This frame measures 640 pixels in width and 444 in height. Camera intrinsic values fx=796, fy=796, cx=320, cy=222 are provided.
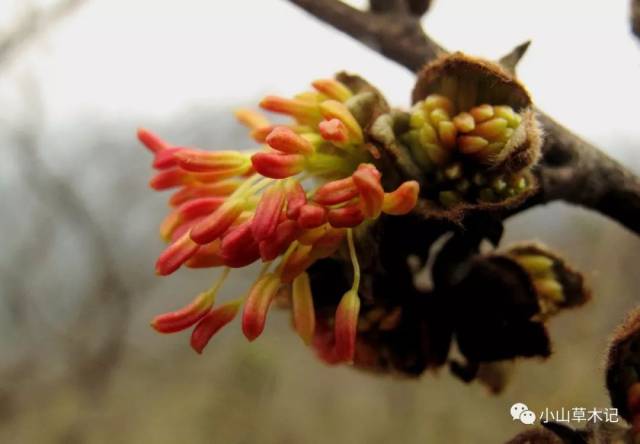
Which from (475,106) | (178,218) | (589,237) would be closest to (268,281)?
(178,218)

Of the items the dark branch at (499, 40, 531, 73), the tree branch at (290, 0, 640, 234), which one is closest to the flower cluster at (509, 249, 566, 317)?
the tree branch at (290, 0, 640, 234)

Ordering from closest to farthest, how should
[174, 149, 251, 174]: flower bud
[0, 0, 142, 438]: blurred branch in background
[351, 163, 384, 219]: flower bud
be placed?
[351, 163, 384, 219]: flower bud
[174, 149, 251, 174]: flower bud
[0, 0, 142, 438]: blurred branch in background

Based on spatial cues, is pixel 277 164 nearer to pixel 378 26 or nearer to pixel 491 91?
pixel 491 91

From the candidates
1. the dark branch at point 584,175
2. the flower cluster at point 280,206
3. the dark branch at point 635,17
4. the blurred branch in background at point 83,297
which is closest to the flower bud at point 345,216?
the flower cluster at point 280,206

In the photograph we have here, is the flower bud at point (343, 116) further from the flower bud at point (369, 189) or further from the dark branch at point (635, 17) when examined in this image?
the dark branch at point (635, 17)

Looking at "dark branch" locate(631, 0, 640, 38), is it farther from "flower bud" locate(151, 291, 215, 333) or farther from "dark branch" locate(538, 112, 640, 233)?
"flower bud" locate(151, 291, 215, 333)

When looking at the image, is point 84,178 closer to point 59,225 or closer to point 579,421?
point 59,225

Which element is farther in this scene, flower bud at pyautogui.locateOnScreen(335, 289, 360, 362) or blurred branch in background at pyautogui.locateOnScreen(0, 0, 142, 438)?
blurred branch in background at pyautogui.locateOnScreen(0, 0, 142, 438)

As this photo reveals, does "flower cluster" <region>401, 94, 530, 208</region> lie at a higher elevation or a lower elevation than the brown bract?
lower
